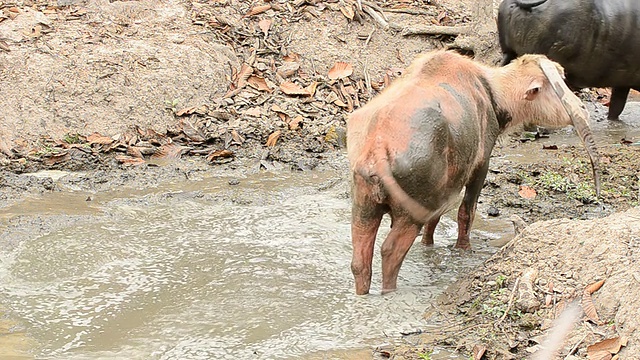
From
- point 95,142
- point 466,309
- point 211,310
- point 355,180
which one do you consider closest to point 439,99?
point 355,180

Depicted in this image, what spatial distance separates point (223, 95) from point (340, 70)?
1551 millimetres

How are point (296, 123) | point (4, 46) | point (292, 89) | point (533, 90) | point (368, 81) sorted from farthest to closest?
point (368, 81)
point (292, 89)
point (296, 123)
point (4, 46)
point (533, 90)

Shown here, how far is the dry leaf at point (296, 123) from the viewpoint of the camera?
9.24m

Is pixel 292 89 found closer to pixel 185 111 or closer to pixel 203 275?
pixel 185 111

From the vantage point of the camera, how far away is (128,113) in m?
8.96

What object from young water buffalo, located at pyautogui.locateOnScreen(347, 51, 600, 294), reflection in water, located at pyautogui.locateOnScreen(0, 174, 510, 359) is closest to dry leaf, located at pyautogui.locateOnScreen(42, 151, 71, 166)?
reflection in water, located at pyautogui.locateOnScreen(0, 174, 510, 359)

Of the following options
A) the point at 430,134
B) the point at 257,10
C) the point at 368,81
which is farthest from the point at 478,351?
the point at 257,10

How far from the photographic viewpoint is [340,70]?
33.8ft

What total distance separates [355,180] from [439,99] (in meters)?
0.71

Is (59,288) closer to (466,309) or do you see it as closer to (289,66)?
(466,309)

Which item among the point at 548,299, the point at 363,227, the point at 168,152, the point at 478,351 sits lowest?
the point at 168,152

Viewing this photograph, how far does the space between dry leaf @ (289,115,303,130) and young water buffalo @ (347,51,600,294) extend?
3581mm

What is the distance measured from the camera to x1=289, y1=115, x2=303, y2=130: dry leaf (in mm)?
9242

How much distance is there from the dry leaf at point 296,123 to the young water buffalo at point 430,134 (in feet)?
11.7
